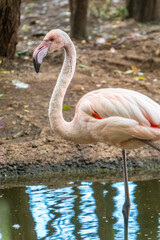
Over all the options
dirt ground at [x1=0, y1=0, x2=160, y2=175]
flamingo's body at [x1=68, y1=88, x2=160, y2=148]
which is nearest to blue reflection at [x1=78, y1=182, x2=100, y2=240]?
dirt ground at [x1=0, y1=0, x2=160, y2=175]

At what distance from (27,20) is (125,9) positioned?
2.31 m

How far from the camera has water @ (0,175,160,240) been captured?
411 centimetres

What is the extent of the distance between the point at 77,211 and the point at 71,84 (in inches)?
120

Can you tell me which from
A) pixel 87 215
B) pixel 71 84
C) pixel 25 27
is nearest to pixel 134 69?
pixel 71 84

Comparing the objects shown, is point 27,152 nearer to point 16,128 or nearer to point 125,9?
point 16,128

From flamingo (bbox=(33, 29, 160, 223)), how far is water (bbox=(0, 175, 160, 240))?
0.25 m

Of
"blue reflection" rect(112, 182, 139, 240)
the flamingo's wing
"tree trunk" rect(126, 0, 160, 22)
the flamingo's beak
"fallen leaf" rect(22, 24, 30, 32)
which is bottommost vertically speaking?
"blue reflection" rect(112, 182, 139, 240)

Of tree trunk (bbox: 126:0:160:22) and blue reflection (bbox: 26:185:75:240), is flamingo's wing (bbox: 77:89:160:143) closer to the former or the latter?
blue reflection (bbox: 26:185:75:240)

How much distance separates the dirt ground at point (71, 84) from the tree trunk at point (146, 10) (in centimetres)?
21

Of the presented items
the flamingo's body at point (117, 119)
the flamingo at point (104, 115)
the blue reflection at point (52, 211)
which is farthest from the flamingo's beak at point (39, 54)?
the blue reflection at point (52, 211)

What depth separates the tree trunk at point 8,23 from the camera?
725cm

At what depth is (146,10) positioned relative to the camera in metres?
10.2

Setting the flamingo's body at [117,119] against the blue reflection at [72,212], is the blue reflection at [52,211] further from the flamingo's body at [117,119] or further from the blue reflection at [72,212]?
the flamingo's body at [117,119]

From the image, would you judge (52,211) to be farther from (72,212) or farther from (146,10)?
(146,10)
